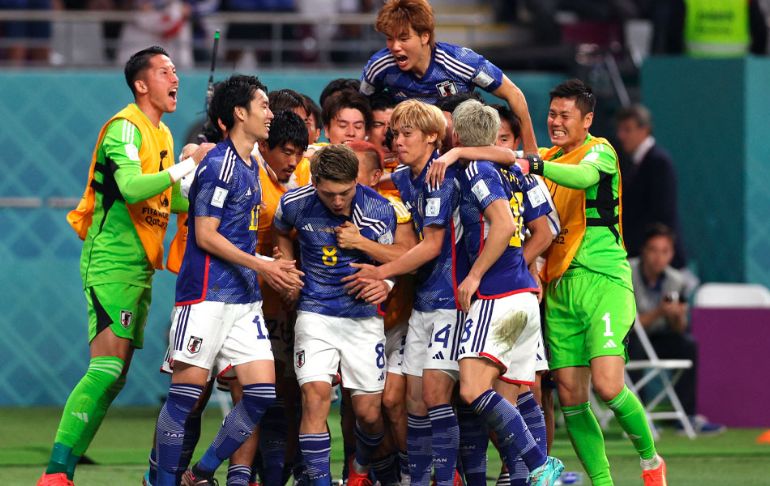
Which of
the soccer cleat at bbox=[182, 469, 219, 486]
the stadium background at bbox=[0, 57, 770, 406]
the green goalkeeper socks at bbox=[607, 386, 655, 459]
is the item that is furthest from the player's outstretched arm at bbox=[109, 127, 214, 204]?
the stadium background at bbox=[0, 57, 770, 406]

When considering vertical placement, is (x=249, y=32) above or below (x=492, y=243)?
above

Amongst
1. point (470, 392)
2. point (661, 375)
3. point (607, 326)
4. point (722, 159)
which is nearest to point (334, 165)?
point (470, 392)

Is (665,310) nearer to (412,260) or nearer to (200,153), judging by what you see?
(412,260)

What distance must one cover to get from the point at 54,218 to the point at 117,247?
18.5 feet

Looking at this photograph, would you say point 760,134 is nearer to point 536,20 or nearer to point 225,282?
point 536,20

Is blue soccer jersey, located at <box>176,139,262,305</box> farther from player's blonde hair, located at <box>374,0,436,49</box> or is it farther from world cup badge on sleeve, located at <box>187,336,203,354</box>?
player's blonde hair, located at <box>374,0,436,49</box>

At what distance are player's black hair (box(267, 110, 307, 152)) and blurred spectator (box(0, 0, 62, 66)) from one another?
671 cm

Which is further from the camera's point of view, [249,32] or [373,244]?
[249,32]

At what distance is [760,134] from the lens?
45.1ft

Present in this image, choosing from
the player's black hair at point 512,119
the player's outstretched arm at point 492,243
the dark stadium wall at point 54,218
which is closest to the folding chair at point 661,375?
the dark stadium wall at point 54,218

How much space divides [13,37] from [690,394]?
22.8ft

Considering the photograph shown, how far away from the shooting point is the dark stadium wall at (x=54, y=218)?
44.4 feet

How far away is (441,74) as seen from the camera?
8.88 meters

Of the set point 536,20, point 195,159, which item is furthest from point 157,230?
point 536,20
